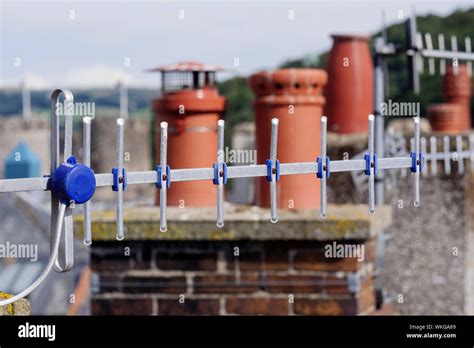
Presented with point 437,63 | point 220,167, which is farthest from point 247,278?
point 437,63

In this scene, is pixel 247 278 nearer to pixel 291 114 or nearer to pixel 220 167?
pixel 291 114

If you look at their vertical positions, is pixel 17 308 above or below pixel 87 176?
below

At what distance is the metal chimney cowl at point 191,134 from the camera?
4730 millimetres

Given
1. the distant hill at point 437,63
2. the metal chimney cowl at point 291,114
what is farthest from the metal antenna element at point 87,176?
the distant hill at point 437,63

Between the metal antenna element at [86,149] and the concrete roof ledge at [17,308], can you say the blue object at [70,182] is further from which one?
the concrete roof ledge at [17,308]

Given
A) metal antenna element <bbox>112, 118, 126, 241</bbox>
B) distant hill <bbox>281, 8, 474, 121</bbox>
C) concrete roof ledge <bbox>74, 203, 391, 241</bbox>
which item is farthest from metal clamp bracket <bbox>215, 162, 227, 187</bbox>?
distant hill <bbox>281, 8, 474, 121</bbox>

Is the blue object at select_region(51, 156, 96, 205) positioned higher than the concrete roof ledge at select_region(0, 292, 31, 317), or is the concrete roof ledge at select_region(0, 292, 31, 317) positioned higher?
the blue object at select_region(51, 156, 96, 205)

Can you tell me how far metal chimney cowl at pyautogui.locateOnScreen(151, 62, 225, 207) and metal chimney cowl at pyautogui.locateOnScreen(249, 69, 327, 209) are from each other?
0.77 feet

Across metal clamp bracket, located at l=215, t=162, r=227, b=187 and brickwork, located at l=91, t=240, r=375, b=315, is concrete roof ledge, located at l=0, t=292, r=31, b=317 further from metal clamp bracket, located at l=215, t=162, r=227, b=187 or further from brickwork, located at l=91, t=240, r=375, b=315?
brickwork, located at l=91, t=240, r=375, b=315

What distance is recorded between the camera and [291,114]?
4.89 m

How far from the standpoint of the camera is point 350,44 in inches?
414

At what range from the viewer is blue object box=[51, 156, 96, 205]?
246cm

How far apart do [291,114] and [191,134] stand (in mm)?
514
